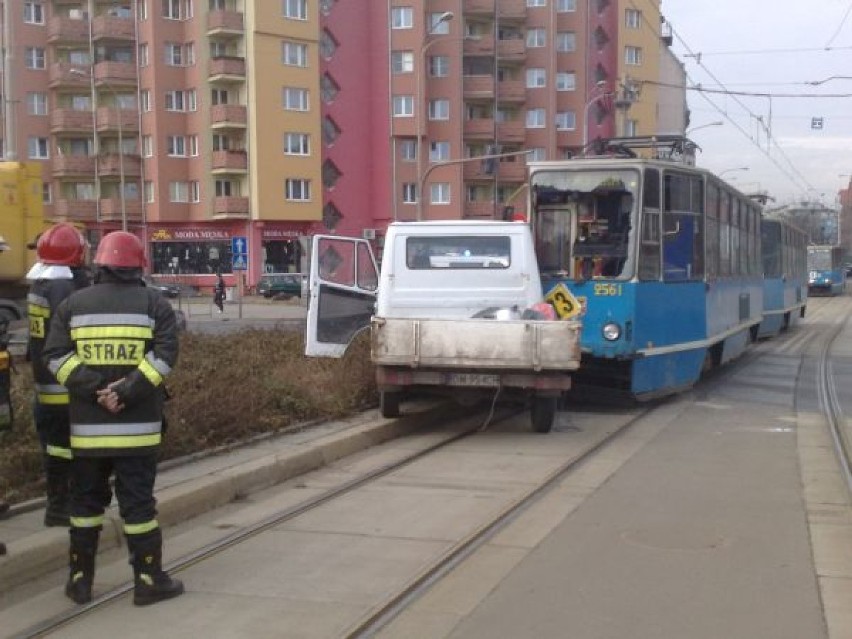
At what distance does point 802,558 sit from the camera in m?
6.12

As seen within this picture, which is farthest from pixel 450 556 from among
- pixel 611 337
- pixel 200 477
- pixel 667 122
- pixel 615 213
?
pixel 667 122

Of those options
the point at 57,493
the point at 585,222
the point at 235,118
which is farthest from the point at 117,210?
the point at 57,493

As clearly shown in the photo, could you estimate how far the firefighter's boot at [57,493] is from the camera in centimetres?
611

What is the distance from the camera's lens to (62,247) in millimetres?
6141

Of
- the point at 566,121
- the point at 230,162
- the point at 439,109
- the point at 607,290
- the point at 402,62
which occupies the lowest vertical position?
the point at 607,290

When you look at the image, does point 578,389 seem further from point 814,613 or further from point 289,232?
point 289,232

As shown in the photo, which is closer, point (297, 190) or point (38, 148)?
point (297, 190)

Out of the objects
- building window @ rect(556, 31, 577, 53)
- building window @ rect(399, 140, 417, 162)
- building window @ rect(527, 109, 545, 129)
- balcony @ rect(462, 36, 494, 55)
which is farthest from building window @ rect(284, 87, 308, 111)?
building window @ rect(556, 31, 577, 53)

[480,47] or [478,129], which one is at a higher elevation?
[480,47]

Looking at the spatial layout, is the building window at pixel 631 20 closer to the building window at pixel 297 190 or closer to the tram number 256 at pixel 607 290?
the building window at pixel 297 190

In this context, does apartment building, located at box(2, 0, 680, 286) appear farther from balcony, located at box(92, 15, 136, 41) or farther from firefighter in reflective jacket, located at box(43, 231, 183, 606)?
firefighter in reflective jacket, located at box(43, 231, 183, 606)

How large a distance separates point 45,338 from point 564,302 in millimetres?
7237

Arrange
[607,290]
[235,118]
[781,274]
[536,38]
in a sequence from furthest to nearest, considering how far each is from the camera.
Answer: [536,38] → [235,118] → [781,274] → [607,290]

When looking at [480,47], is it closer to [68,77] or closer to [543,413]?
[68,77]
